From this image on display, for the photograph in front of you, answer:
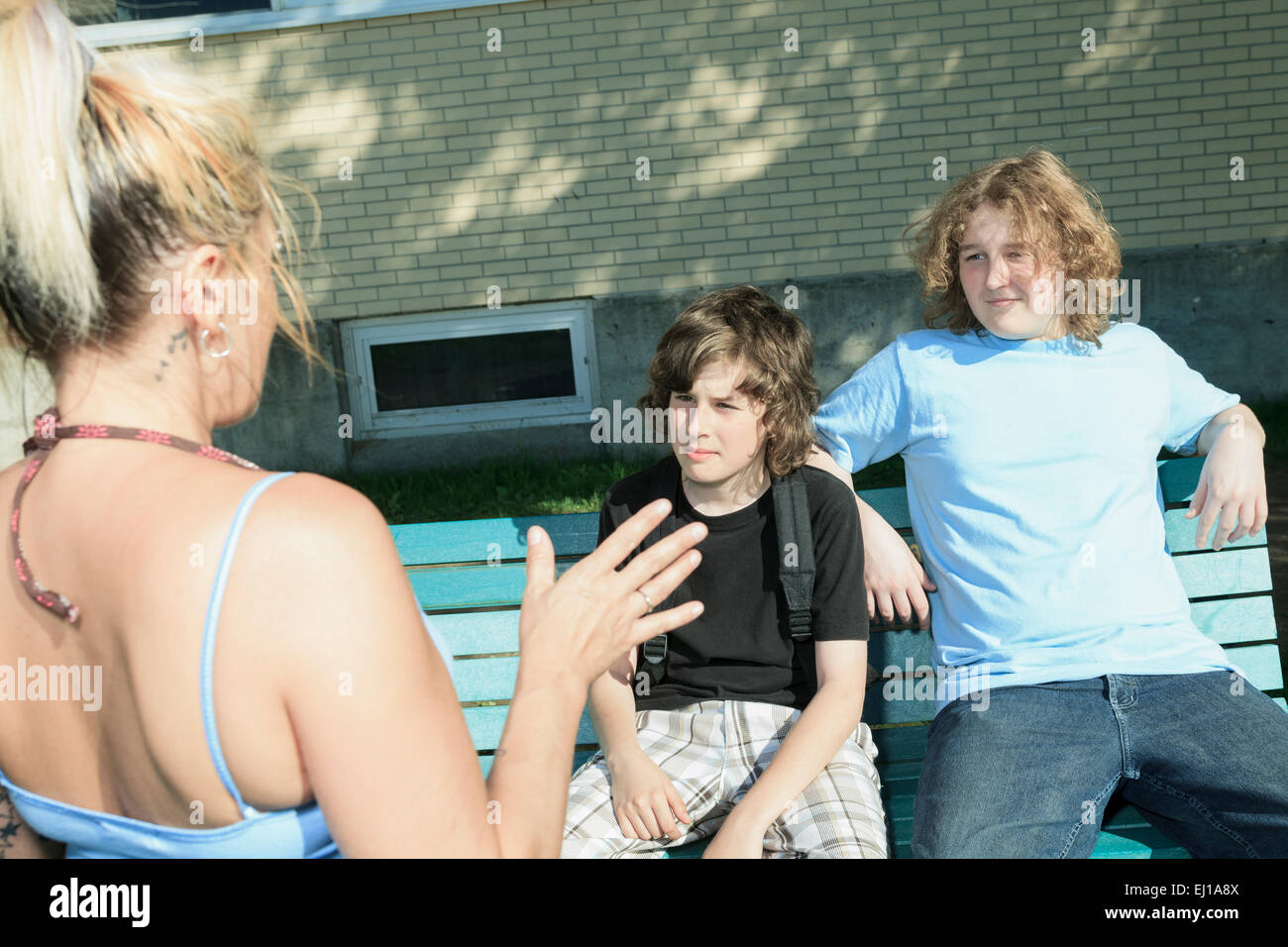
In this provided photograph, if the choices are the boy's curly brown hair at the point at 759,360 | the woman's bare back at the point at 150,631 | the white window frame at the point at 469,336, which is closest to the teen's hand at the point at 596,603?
the woman's bare back at the point at 150,631

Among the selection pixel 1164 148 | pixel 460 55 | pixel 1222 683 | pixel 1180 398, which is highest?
pixel 460 55

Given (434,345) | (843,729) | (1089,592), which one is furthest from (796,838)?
(434,345)

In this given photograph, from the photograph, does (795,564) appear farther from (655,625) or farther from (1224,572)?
(1224,572)

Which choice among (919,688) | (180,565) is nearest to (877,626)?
(919,688)

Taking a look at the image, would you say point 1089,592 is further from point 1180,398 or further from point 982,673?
point 1180,398

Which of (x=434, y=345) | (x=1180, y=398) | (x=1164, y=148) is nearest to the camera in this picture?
(x=1180, y=398)

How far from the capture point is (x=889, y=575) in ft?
9.37

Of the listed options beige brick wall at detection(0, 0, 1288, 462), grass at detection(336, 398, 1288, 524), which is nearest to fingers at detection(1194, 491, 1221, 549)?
grass at detection(336, 398, 1288, 524)

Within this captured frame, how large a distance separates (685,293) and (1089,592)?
17.3 feet

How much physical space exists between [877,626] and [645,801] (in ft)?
3.31

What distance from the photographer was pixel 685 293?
25.2 feet

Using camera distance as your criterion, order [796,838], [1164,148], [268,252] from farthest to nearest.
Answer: [1164,148] → [796,838] → [268,252]

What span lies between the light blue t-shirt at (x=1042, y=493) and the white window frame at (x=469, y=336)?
517 centimetres

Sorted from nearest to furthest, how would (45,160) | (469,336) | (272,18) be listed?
(45,160) → (272,18) → (469,336)
